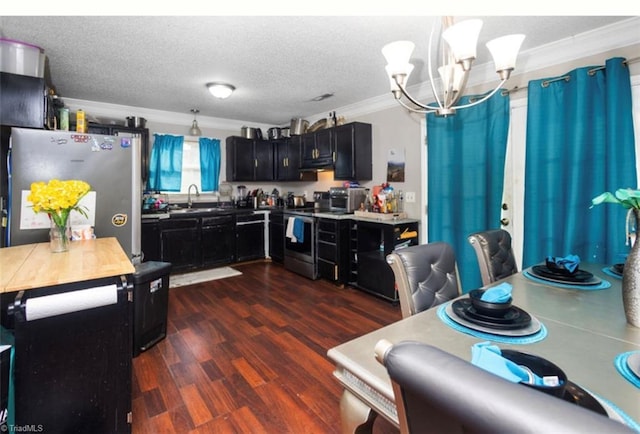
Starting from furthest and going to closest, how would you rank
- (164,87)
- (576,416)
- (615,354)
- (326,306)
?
(164,87)
(326,306)
(615,354)
(576,416)

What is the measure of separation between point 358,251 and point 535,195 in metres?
1.93

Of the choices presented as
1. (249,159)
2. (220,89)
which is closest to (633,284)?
(220,89)

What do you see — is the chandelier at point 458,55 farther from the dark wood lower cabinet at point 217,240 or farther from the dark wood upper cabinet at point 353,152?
the dark wood lower cabinet at point 217,240

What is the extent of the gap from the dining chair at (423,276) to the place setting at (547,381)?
2.19ft

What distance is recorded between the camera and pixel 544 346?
3.33 feet

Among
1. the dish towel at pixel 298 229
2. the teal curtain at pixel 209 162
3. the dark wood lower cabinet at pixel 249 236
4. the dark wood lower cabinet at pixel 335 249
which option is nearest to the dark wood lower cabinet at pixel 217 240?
the dark wood lower cabinet at pixel 249 236

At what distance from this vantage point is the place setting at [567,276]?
5.14 ft

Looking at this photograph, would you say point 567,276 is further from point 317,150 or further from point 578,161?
point 317,150

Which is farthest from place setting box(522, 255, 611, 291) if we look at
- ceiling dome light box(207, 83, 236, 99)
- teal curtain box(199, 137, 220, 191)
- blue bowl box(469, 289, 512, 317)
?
teal curtain box(199, 137, 220, 191)

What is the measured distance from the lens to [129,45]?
2541 mm

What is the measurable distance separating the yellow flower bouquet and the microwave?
9.60 feet

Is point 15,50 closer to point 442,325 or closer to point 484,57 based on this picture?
point 442,325

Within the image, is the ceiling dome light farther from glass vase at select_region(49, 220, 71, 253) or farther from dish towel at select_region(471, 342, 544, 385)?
dish towel at select_region(471, 342, 544, 385)

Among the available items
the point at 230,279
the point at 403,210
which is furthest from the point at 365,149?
the point at 230,279
